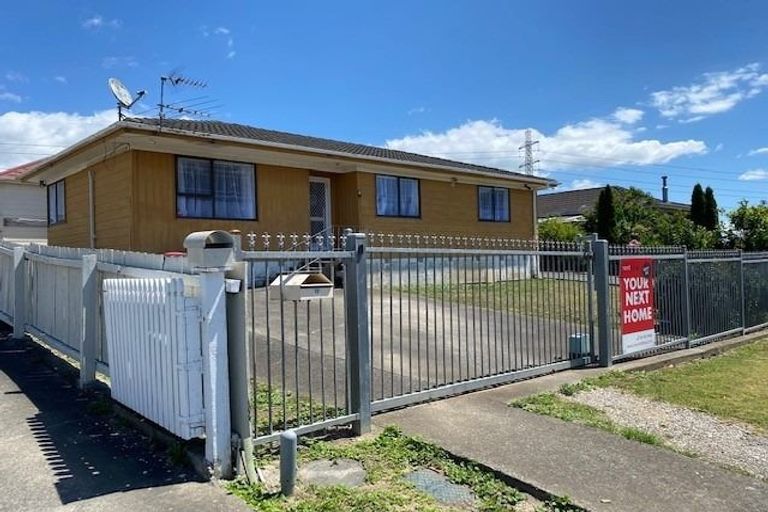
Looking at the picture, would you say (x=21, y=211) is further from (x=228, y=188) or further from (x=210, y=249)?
(x=210, y=249)

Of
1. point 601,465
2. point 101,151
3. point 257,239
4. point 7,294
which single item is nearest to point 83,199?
point 101,151

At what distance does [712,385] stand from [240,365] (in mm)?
6577

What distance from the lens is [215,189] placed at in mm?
14508

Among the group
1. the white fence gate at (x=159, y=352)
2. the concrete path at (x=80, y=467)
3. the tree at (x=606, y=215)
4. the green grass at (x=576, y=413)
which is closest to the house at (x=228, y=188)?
the concrete path at (x=80, y=467)

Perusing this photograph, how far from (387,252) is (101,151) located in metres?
11.2

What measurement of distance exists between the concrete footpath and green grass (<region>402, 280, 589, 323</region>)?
4.95 feet

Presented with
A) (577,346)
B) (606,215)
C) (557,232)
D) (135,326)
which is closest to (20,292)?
(135,326)

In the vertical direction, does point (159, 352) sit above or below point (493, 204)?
below

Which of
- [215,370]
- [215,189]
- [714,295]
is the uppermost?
[215,189]

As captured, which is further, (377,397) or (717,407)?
(717,407)

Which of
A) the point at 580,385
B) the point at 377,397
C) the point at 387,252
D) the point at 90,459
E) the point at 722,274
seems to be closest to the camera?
the point at 90,459

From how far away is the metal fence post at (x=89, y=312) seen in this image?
599 cm

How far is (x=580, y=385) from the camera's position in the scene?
7301mm

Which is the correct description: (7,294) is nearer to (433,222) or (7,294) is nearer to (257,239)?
(257,239)
